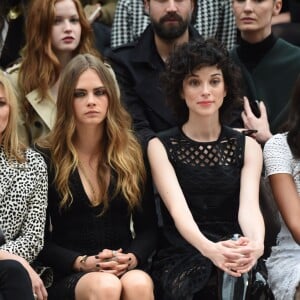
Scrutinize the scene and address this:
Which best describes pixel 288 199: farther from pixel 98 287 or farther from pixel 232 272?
pixel 98 287

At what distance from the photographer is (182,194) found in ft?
16.1

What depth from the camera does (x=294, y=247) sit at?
4988 millimetres

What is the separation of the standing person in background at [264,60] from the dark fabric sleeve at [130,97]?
0.63 meters

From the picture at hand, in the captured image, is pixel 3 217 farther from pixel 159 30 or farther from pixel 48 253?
pixel 159 30

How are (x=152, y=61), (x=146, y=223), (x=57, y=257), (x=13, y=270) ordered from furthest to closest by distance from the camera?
(x=152, y=61)
(x=146, y=223)
(x=57, y=257)
(x=13, y=270)

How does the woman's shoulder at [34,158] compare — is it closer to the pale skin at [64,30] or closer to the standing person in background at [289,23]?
the pale skin at [64,30]

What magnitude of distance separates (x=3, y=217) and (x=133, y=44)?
1.82m

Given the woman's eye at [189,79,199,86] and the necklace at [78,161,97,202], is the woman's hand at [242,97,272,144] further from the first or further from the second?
the necklace at [78,161,97,202]

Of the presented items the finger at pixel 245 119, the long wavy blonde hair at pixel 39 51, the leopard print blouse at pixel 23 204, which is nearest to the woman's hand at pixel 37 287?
the leopard print blouse at pixel 23 204

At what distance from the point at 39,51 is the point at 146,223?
1421 millimetres

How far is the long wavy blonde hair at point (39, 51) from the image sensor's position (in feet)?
19.0

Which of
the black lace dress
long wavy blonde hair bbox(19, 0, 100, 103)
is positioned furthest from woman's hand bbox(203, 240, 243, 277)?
long wavy blonde hair bbox(19, 0, 100, 103)

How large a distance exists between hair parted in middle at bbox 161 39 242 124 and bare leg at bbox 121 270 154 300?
952mm

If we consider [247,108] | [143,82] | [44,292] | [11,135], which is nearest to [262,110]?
[247,108]
